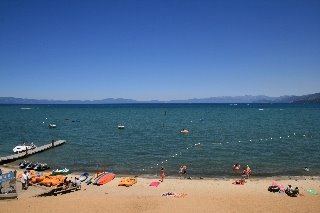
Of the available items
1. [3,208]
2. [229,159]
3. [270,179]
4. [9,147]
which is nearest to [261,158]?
[229,159]

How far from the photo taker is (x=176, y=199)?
2641cm

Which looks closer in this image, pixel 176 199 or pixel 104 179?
pixel 176 199

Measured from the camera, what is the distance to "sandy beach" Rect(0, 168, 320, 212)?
23.7 meters

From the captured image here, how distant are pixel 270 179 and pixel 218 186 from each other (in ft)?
22.5

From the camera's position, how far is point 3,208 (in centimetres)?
2269

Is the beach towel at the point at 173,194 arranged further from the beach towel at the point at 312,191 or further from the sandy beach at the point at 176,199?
the beach towel at the point at 312,191

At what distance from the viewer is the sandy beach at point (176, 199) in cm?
2375

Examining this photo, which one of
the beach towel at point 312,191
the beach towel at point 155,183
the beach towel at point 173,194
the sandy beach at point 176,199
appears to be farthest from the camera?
the beach towel at point 155,183

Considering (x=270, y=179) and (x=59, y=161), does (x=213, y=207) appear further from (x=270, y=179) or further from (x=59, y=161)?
(x=59, y=161)

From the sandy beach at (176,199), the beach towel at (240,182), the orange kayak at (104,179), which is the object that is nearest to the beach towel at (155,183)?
the sandy beach at (176,199)

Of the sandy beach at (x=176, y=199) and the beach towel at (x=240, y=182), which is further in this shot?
the beach towel at (x=240, y=182)

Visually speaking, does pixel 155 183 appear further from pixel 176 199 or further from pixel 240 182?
pixel 240 182

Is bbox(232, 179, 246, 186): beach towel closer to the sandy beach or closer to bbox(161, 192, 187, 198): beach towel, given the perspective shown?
the sandy beach

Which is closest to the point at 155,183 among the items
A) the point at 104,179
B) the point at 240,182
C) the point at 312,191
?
the point at 104,179
